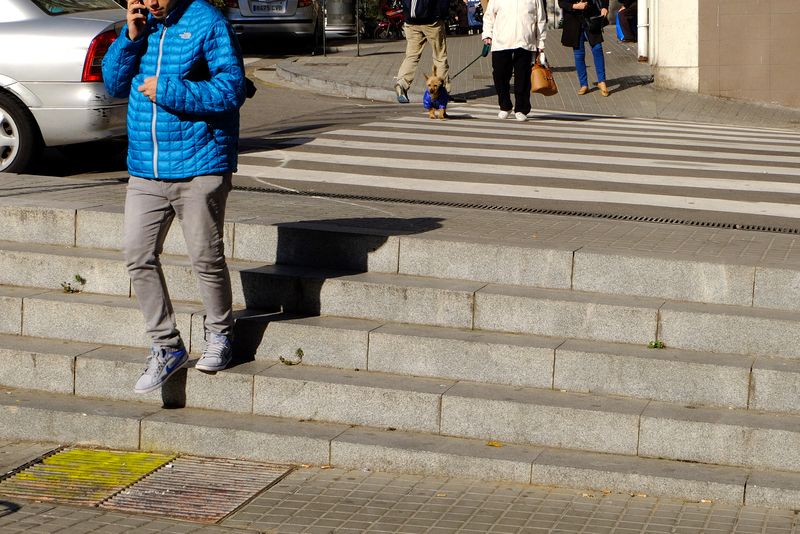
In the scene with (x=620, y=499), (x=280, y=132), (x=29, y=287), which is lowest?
(x=620, y=499)

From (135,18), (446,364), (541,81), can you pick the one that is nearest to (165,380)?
(446,364)

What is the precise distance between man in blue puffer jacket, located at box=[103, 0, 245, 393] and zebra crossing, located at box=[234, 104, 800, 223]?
321 centimetres

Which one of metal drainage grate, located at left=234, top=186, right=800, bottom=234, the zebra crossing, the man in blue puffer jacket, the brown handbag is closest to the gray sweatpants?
the man in blue puffer jacket

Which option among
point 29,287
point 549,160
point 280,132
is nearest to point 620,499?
point 29,287

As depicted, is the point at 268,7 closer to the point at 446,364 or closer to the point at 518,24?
the point at 518,24

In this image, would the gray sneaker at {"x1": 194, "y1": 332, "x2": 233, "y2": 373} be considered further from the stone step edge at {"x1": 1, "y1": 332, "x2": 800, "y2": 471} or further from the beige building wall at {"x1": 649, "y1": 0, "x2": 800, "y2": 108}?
the beige building wall at {"x1": 649, "y1": 0, "x2": 800, "y2": 108}

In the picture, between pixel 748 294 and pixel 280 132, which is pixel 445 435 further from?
pixel 280 132

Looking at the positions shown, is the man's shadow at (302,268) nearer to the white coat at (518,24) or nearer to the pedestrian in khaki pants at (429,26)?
the white coat at (518,24)

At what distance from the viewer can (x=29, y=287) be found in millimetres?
7281

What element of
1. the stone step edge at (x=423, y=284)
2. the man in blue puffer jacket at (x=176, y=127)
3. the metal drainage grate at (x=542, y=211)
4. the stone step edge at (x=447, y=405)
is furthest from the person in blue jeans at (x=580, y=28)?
the man in blue puffer jacket at (x=176, y=127)

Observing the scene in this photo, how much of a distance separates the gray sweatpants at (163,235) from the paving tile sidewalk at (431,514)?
3.33ft

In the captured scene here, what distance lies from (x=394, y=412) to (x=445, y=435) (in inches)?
10.6

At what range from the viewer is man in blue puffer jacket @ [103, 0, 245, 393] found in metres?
5.75

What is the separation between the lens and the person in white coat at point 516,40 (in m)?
14.1
